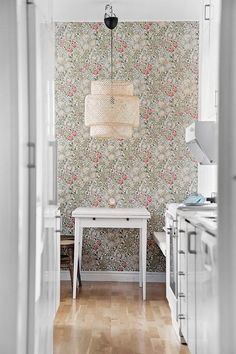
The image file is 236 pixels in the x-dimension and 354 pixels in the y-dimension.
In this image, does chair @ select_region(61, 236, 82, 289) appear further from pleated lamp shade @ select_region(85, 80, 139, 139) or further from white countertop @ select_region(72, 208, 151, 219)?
pleated lamp shade @ select_region(85, 80, 139, 139)

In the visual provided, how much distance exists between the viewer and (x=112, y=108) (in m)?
5.07

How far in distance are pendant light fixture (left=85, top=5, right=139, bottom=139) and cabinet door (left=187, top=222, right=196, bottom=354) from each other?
6.11ft

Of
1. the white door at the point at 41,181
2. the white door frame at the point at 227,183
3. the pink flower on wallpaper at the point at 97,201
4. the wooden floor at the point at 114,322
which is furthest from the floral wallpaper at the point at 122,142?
the white door frame at the point at 227,183

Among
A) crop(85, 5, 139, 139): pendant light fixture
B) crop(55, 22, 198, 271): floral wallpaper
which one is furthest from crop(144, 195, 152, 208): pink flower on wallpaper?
crop(85, 5, 139, 139): pendant light fixture

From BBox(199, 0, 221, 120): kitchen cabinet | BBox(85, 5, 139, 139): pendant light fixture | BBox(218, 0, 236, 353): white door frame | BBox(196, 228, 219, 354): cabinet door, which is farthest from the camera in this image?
BBox(85, 5, 139, 139): pendant light fixture

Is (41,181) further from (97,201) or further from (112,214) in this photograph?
(97,201)

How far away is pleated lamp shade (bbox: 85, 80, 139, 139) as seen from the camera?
16.7 ft

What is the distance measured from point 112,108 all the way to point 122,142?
3.84 ft

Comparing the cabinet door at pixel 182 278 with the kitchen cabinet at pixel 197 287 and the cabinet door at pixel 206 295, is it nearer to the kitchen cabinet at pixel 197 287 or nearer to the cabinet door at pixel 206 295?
the kitchen cabinet at pixel 197 287

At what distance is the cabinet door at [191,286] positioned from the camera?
126 inches

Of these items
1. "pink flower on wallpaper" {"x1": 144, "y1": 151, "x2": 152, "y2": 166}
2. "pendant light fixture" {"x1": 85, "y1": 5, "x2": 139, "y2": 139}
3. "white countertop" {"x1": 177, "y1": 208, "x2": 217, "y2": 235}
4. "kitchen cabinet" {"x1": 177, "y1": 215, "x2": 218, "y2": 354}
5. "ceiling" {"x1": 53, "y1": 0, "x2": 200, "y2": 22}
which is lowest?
"kitchen cabinet" {"x1": 177, "y1": 215, "x2": 218, "y2": 354}

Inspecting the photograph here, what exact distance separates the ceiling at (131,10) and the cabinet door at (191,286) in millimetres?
2873

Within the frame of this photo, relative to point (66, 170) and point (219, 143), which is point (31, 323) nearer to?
point (219, 143)

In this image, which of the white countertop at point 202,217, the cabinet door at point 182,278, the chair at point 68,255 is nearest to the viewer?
the white countertop at point 202,217
